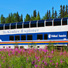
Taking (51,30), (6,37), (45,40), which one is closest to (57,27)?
(51,30)

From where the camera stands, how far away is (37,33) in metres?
18.7

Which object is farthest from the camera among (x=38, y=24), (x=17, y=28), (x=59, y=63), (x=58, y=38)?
(x=17, y=28)

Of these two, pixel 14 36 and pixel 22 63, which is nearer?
pixel 22 63

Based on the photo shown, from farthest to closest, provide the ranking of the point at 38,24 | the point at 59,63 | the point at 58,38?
the point at 38,24 < the point at 58,38 < the point at 59,63

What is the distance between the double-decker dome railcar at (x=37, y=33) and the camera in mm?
17312

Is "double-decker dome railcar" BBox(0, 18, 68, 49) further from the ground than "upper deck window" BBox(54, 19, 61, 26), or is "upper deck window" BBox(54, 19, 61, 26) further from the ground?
"upper deck window" BBox(54, 19, 61, 26)

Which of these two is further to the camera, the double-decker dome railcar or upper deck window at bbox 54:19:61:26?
upper deck window at bbox 54:19:61:26

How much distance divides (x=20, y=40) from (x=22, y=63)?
13.7 meters

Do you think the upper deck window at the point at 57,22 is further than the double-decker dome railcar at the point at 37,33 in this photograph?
Yes

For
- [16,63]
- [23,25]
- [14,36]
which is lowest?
[16,63]

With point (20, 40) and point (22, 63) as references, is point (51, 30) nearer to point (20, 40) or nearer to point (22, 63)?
point (20, 40)

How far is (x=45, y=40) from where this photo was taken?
18016mm

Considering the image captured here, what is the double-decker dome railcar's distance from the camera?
17.3 metres

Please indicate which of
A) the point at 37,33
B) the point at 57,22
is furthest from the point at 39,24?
the point at 57,22
